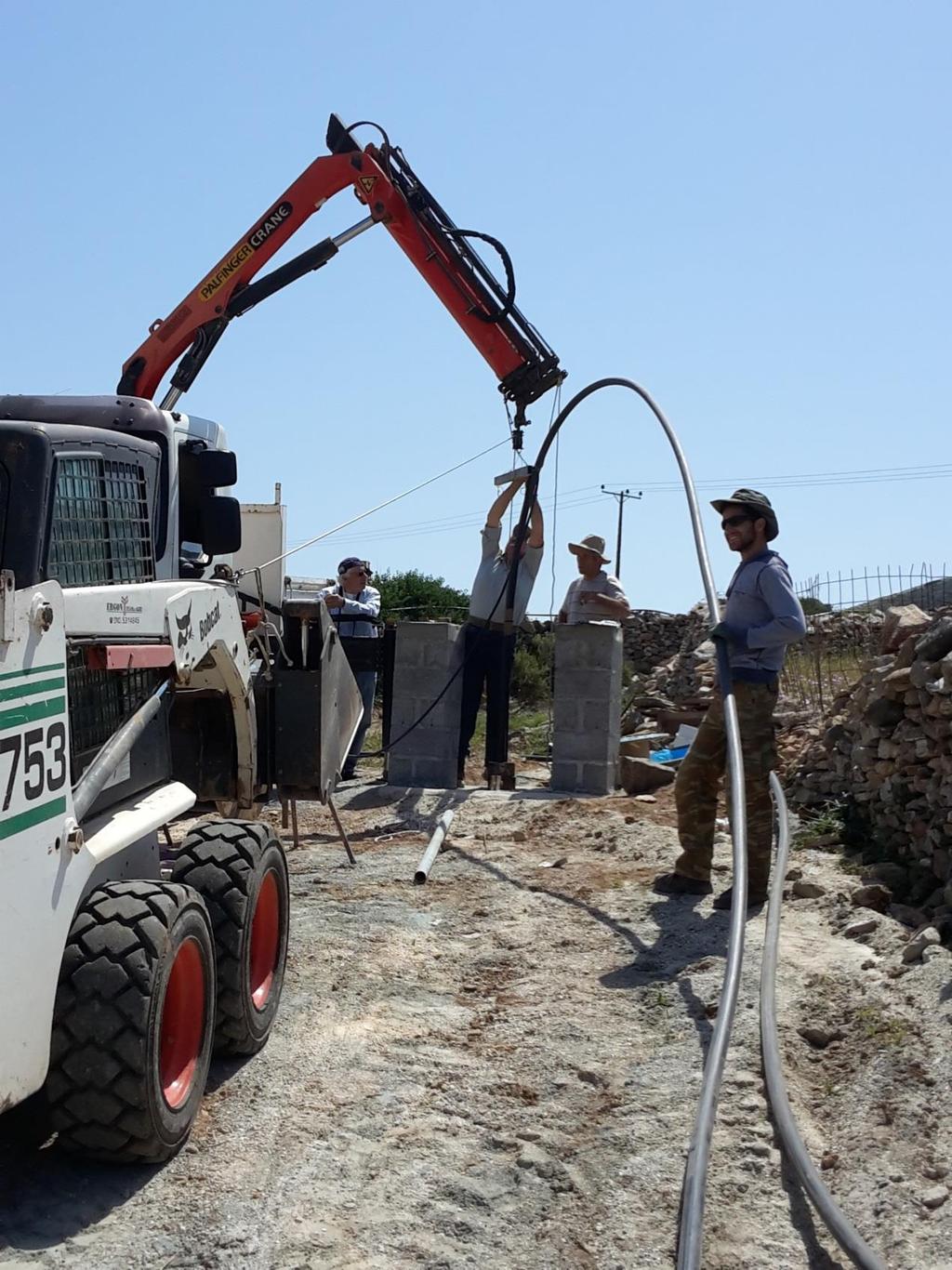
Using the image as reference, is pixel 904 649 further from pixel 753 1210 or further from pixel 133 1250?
pixel 133 1250

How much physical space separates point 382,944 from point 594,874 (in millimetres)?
1973

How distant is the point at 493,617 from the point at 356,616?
A: 4.54 ft

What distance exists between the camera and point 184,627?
5.15m

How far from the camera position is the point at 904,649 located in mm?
8742

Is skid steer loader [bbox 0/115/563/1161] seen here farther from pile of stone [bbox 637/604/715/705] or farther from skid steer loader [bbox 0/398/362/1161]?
pile of stone [bbox 637/604/715/705]

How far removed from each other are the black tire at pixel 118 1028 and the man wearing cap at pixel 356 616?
7767 millimetres

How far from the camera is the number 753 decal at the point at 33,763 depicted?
11.4ft

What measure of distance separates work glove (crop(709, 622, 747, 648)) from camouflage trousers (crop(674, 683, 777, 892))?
9.9 inches

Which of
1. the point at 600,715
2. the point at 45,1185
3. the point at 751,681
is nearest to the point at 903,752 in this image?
the point at 751,681

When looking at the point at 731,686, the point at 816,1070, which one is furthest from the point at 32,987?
the point at 731,686

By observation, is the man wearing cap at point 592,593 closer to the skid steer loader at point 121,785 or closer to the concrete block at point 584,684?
the concrete block at point 584,684

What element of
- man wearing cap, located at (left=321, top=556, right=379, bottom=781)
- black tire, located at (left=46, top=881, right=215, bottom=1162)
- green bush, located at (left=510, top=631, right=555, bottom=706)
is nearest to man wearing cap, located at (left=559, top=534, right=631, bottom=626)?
man wearing cap, located at (left=321, top=556, right=379, bottom=781)

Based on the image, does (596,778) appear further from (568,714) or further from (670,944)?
(670,944)

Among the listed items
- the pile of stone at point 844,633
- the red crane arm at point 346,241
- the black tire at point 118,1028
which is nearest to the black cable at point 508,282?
the red crane arm at point 346,241
